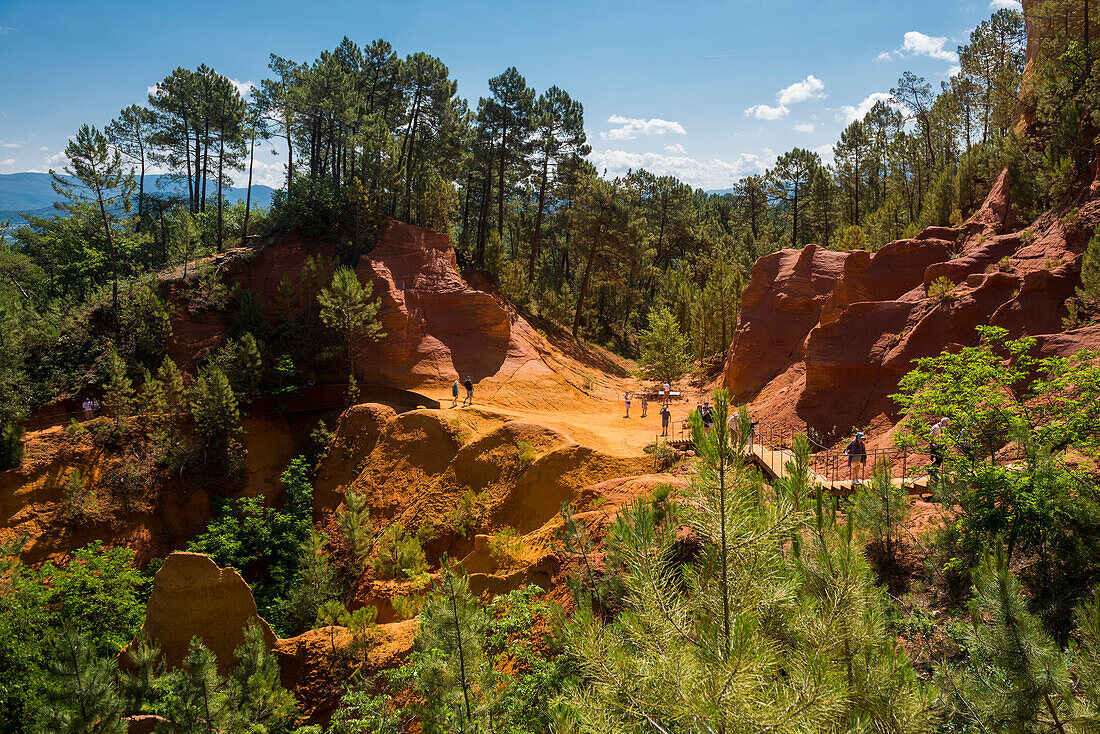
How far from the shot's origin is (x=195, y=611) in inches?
627

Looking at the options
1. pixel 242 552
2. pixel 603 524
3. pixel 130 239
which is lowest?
pixel 242 552

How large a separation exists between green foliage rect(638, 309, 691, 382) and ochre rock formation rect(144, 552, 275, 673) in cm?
2392

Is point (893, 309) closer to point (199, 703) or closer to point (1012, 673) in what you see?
point (1012, 673)

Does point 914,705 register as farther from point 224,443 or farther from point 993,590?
point 224,443

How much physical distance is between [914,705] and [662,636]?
7.19 ft

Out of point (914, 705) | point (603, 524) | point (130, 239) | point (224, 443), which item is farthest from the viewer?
point (130, 239)

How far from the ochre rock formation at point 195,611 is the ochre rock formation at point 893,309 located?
16.3m

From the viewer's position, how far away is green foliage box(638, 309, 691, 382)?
105 ft

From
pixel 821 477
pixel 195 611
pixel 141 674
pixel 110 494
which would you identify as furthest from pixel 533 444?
pixel 110 494

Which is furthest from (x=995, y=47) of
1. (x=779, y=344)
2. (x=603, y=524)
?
(x=603, y=524)

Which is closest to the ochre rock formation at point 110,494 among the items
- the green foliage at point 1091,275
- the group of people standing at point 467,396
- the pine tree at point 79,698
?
the group of people standing at point 467,396

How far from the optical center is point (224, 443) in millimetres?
24406

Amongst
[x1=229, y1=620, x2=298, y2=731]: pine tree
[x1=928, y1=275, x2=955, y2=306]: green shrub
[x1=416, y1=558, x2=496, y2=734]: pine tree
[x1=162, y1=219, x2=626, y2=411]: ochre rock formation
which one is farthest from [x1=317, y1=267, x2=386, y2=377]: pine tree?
[x1=928, y1=275, x2=955, y2=306]: green shrub

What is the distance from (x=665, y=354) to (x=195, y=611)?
25.8 m
